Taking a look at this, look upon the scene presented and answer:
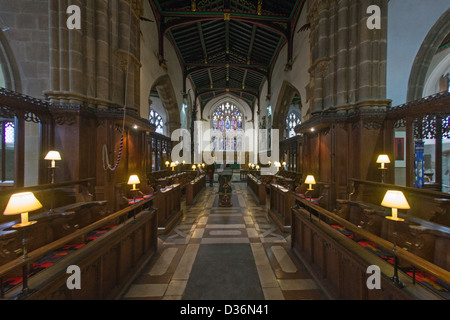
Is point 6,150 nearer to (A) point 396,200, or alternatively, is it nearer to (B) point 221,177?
(B) point 221,177

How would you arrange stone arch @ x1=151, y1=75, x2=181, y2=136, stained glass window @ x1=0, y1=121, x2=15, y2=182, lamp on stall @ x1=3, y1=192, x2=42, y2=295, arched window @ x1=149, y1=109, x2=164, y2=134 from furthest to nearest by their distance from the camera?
arched window @ x1=149, y1=109, x2=164, y2=134 < stone arch @ x1=151, y1=75, x2=181, y2=136 < stained glass window @ x1=0, y1=121, x2=15, y2=182 < lamp on stall @ x1=3, y1=192, x2=42, y2=295

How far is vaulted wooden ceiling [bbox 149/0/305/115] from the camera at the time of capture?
983cm

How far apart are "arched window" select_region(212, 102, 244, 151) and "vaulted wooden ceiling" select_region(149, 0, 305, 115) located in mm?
6209

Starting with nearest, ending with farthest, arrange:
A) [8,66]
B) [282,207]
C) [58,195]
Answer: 1. [58,195]
2. [8,66]
3. [282,207]

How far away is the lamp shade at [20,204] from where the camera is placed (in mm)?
1938

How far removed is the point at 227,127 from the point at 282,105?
13736mm

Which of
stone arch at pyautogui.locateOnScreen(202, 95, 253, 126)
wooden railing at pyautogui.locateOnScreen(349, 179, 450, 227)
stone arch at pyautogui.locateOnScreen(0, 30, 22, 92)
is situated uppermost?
stone arch at pyautogui.locateOnScreen(202, 95, 253, 126)

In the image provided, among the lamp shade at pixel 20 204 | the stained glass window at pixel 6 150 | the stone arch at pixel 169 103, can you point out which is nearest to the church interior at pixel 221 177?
the lamp shade at pixel 20 204

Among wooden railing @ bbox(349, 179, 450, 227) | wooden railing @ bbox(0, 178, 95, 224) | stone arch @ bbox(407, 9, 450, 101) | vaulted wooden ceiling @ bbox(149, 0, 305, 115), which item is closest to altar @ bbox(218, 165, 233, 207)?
wooden railing @ bbox(349, 179, 450, 227)

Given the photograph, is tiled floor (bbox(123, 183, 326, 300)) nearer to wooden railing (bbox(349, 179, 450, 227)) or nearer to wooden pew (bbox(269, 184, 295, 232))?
wooden pew (bbox(269, 184, 295, 232))

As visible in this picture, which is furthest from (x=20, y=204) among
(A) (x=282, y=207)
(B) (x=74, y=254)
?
(A) (x=282, y=207)

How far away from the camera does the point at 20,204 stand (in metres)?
1.99

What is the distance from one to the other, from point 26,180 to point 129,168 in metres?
2.73
